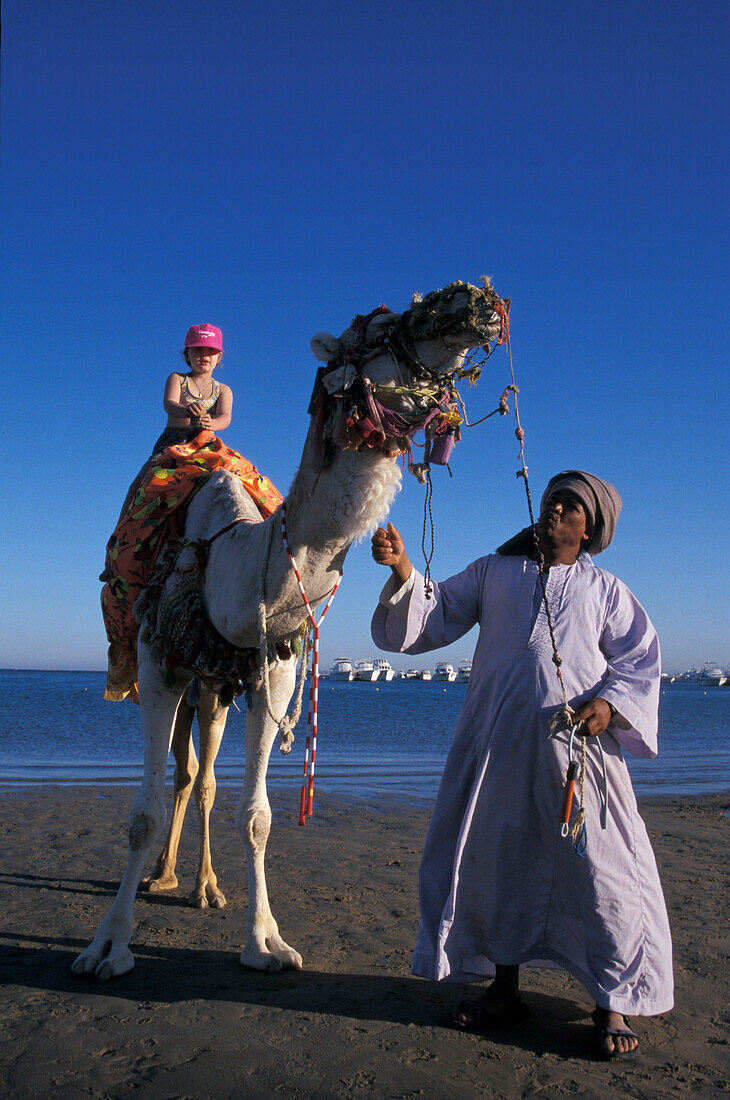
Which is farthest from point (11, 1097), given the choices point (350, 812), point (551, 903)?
point (350, 812)

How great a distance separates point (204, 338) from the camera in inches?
214

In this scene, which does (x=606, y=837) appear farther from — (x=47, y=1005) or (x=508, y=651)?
(x=47, y=1005)

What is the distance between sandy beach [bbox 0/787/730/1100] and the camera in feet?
8.82

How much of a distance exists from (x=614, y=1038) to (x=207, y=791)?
3218mm

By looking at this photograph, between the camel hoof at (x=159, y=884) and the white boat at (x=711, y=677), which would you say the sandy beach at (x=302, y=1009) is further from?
the white boat at (x=711, y=677)

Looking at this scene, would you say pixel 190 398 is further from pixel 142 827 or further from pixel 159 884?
pixel 159 884

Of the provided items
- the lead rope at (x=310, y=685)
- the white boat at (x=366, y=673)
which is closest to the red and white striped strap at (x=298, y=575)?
the lead rope at (x=310, y=685)

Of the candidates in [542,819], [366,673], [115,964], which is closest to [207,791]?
[115,964]

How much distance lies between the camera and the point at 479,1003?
3.17 metres

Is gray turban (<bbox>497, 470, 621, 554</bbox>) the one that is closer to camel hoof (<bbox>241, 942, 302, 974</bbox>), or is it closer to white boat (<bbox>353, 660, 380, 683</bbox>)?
camel hoof (<bbox>241, 942, 302, 974</bbox>)

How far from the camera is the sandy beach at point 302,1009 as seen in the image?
8.82 feet

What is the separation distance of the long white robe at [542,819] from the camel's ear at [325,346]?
948mm

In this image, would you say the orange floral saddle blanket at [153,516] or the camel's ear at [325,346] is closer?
the camel's ear at [325,346]

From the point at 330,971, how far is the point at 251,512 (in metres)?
2.36
